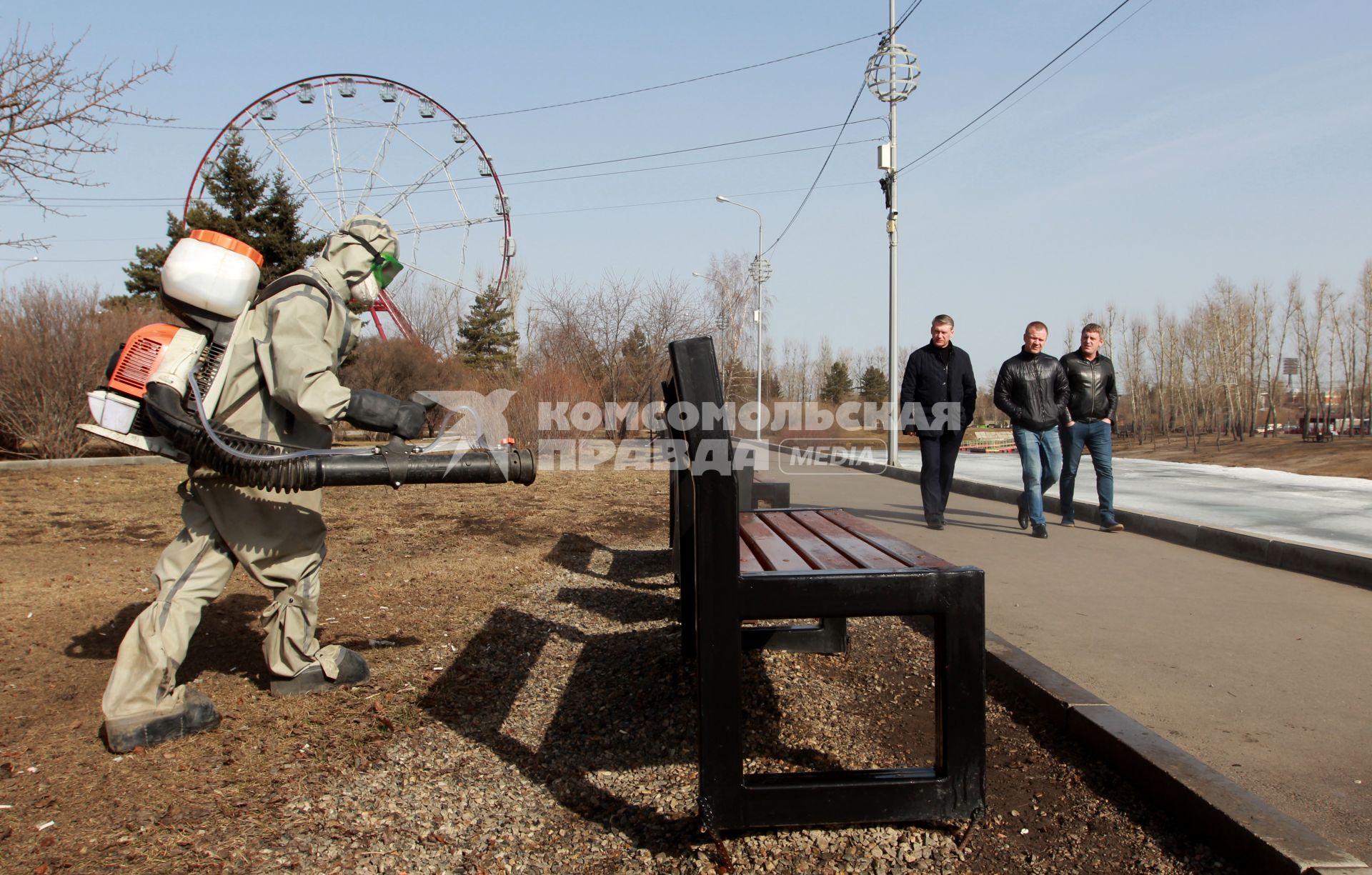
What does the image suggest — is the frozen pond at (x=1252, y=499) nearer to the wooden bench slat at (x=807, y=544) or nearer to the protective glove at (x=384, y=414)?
the wooden bench slat at (x=807, y=544)

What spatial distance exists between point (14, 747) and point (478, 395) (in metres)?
16.0

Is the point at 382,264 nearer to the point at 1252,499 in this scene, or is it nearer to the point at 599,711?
the point at 599,711

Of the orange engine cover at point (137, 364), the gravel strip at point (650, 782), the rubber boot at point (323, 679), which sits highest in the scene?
the orange engine cover at point (137, 364)

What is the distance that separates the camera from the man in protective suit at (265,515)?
9.68 ft

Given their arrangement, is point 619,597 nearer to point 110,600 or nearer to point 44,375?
point 110,600

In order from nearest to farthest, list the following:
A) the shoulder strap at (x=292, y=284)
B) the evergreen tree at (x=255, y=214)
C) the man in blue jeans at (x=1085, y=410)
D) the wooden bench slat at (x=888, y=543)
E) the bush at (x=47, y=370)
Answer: the wooden bench slat at (x=888, y=543) → the shoulder strap at (x=292, y=284) → the man in blue jeans at (x=1085, y=410) → the bush at (x=47, y=370) → the evergreen tree at (x=255, y=214)

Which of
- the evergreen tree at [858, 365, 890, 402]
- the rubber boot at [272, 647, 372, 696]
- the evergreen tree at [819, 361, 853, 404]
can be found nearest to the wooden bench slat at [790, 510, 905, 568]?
the rubber boot at [272, 647, 372, 696]

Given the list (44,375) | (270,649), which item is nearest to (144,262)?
(44,375)

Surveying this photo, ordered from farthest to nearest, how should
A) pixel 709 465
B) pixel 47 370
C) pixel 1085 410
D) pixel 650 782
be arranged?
pixel 47 370 < pixel 1085 410 < pixel 650 782 < pixel 709 465

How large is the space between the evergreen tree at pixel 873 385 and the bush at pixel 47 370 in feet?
189

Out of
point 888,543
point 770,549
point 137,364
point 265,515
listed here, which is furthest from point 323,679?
point 888,543

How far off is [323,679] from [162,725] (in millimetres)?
631

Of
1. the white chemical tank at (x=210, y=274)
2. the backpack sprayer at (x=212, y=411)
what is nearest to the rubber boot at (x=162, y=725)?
the backpack sprayer at (x=212, y=411)

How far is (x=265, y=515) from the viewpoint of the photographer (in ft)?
10.4
